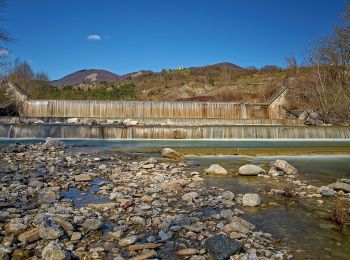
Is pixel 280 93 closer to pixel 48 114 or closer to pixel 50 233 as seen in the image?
pixel 48 114

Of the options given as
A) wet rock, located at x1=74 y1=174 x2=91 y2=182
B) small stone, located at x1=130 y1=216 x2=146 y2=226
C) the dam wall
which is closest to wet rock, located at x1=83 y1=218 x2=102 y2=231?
small stone, located at x1=130 y1=216 x2=146 y2=226

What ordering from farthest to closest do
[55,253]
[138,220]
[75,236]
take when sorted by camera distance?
[138,220] < [75,236] < [55,253]

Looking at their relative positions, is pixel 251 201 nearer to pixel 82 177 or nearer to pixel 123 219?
pixel 123 219

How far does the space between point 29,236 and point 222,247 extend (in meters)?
2.72

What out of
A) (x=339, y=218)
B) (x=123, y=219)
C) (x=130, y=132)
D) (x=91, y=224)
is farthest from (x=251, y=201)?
(x=130, y=132)

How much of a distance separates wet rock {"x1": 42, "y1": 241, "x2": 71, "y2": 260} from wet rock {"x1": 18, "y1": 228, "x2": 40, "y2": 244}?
684 millimetres

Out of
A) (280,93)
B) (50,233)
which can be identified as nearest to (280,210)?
(50,233)

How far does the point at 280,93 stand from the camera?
39.8m

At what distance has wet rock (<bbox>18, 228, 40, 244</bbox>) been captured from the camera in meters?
5.10

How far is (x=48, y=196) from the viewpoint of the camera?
25.2 feet

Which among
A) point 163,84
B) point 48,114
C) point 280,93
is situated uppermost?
point 163,84

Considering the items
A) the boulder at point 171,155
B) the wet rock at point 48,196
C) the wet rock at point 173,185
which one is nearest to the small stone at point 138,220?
the wet rock at point 48,196

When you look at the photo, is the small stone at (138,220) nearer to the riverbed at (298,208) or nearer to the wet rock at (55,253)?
the wet rock at (55,253)

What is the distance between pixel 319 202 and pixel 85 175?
6024 millimetres
